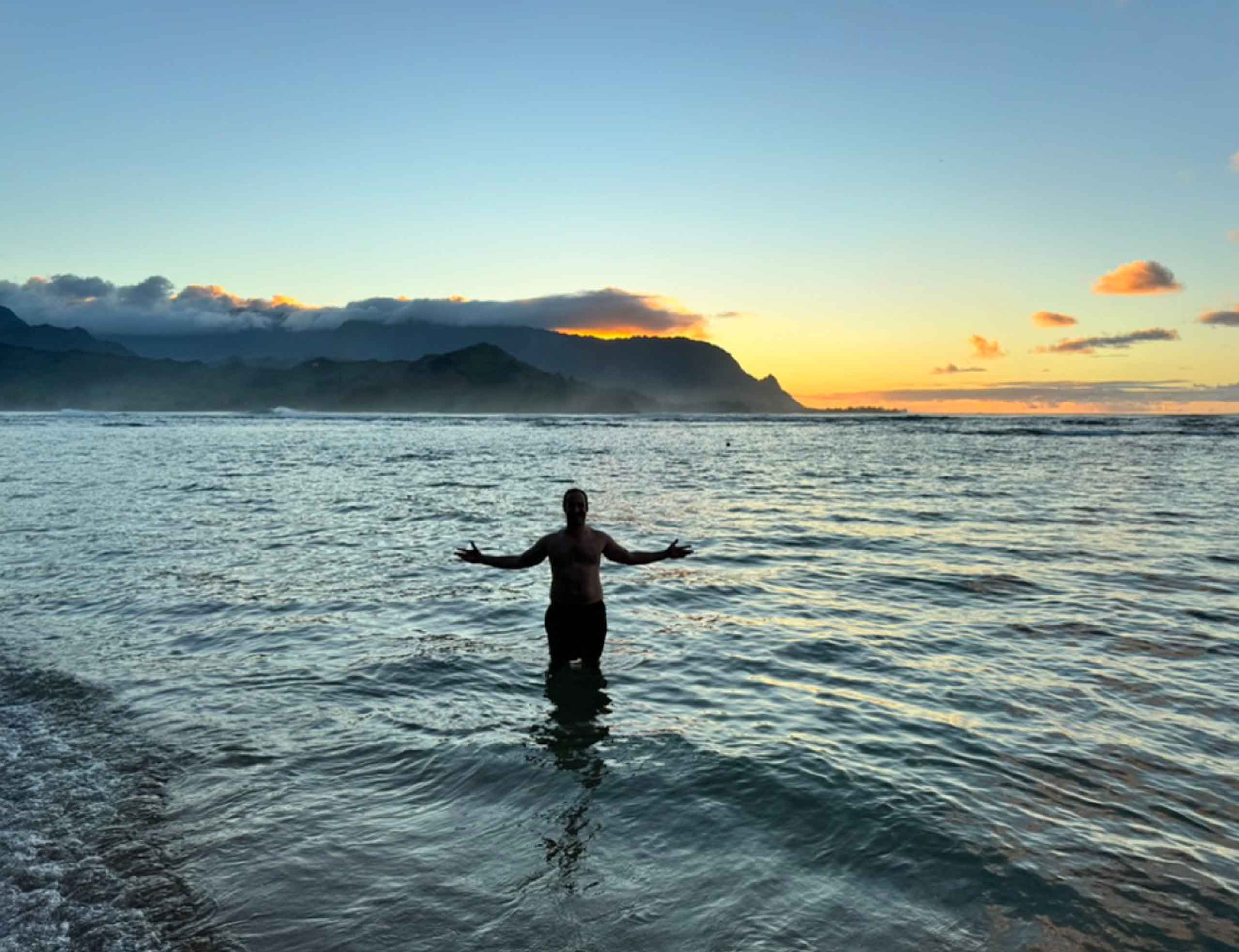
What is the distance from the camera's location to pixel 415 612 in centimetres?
1450

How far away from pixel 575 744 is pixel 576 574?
241 centimetres

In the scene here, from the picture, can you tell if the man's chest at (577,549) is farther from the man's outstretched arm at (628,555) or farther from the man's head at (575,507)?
the man's head at (575,507)

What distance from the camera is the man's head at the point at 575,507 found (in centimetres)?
993

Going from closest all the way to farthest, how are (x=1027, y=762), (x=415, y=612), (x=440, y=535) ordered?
1. (x=1027, y=762)
2. (x=415, y=612)
3. (x=440, y=535)

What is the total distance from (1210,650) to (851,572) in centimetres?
739

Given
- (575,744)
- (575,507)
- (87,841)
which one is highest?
(575,507)

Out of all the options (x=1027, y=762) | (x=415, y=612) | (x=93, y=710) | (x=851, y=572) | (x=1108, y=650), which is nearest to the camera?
(x=1027, y=762)

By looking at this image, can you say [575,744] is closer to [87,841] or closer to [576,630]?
[576,630]

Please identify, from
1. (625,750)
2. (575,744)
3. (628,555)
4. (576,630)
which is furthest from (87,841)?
(628,555)

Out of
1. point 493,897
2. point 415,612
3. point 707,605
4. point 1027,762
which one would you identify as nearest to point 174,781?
point 493,897

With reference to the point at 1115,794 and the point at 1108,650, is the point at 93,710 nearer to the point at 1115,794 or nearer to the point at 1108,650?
the point at 1115,794

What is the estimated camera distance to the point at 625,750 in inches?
332

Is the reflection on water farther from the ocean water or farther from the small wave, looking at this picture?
the small wave

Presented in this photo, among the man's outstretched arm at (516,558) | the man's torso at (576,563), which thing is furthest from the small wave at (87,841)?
the man's torso at (576,563)
